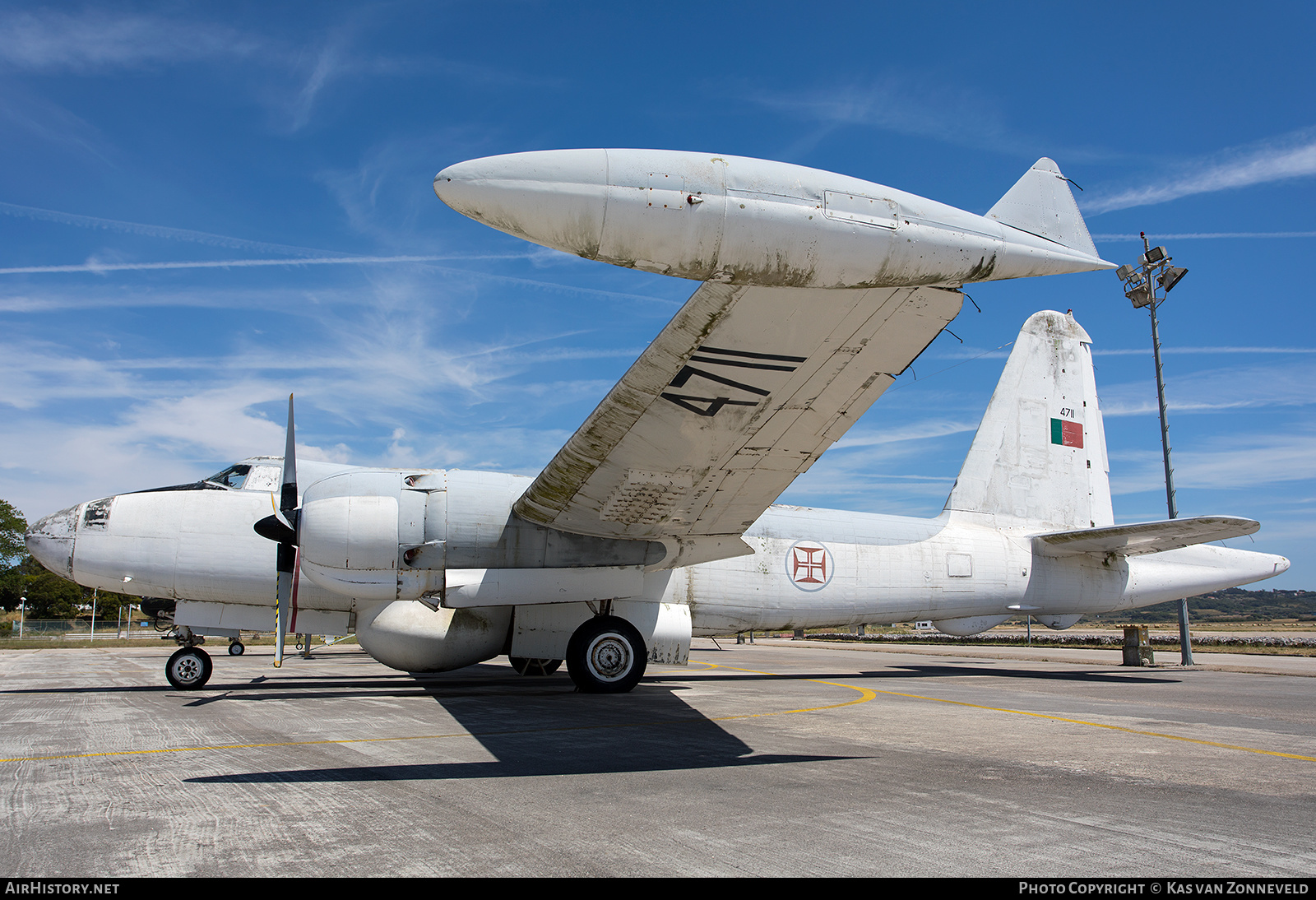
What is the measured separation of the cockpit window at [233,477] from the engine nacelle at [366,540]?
3385 millimetres

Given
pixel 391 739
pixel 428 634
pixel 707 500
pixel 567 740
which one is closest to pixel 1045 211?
pixel 707 500

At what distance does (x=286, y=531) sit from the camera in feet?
34.7

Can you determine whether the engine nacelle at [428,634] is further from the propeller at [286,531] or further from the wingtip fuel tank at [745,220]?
the wingtip fuel tank at [745,220]

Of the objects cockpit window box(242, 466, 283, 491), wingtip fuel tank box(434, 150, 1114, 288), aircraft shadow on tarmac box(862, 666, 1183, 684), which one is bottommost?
aircraft shadow on tarmac box(862, 666, 1183, 684)

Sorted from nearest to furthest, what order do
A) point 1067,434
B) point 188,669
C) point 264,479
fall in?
point 188,669
point 264,479
point 1067,434

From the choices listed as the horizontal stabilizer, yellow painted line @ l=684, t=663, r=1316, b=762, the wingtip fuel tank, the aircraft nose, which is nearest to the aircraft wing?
the wingtip fuel tank

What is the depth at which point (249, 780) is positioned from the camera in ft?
18.1

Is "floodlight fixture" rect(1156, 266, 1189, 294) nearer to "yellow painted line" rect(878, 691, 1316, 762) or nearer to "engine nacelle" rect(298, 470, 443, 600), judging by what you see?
"yellow painted line" rect(878, 691, 1316, 762)

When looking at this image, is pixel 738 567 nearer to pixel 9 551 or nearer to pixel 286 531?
pixel 286 531

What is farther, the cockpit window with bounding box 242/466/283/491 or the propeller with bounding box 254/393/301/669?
the cockpit window with bounding box 242/466/283/491

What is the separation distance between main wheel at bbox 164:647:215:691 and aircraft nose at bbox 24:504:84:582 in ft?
6.65

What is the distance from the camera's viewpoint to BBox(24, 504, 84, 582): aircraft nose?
38.1 ft

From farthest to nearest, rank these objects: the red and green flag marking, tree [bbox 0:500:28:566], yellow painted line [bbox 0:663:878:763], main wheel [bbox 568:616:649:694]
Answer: tree [bbox 0:500:28:566] → the red and green flag marking → main wheel [bbox 568:616:649:694] → yellow painted line [bbox 0:663:878:763]

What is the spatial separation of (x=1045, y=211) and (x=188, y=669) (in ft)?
44.9
